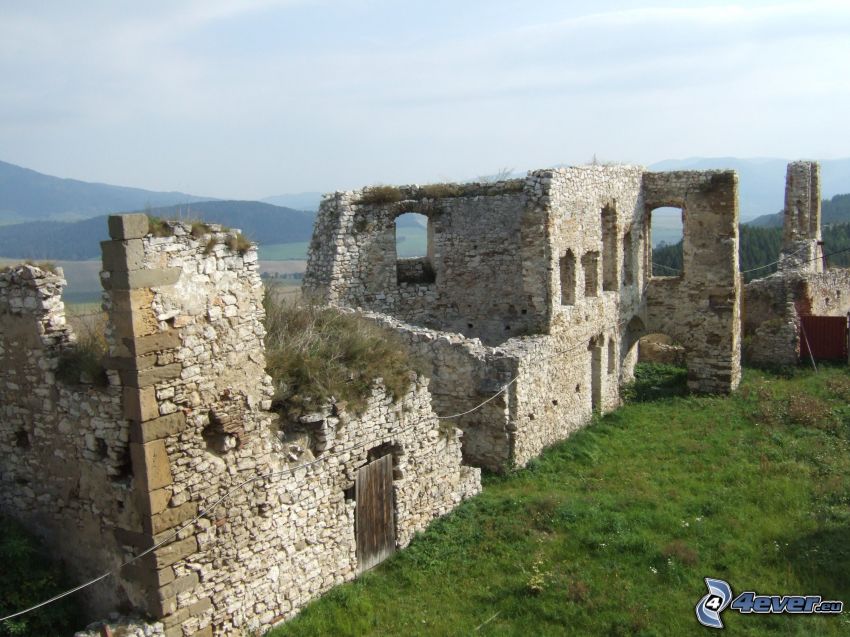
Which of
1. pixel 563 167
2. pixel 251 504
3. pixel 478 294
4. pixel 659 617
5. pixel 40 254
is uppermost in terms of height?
pixel 563 167

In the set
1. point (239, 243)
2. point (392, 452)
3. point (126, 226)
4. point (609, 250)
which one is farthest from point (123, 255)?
point (609, 250)

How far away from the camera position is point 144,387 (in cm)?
754

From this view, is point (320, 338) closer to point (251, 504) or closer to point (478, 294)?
point (251, 504)

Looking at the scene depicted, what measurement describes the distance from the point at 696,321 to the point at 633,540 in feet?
37.2

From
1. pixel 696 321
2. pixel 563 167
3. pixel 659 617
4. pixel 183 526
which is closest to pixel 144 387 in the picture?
pixel 183 526

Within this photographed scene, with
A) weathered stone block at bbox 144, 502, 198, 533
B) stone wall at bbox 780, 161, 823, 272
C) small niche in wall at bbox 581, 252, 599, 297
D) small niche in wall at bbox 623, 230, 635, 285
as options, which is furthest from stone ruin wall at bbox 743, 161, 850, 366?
weathered stone block at bbox 144, 502, 198, 533

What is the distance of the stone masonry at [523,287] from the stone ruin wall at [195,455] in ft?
15.6

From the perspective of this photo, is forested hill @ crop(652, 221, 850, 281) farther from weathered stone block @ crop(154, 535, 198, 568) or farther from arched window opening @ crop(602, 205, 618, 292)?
weathered stone block @ crop(154, 535, 198, 568)

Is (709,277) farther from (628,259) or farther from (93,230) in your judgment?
(93,230)

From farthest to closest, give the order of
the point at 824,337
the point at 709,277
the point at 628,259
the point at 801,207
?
1. the point at 801,207
2. the point at 824,337
3. the point at 628,259
4. the point at 709,277

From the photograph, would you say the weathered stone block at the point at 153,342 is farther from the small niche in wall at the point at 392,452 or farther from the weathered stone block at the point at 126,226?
the small niche in wall at the point at 392,452

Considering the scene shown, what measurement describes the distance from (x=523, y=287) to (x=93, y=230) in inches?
2991

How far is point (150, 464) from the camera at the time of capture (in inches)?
299

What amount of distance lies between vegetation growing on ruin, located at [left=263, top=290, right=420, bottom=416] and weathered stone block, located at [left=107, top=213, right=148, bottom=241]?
2755 millimetres
